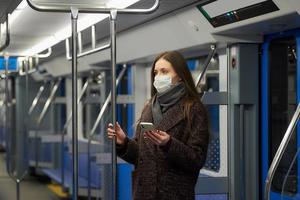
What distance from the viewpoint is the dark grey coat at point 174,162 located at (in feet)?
9.00

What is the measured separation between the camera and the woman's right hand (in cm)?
281

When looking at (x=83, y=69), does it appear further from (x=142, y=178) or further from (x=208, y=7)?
(x=142, y=178)

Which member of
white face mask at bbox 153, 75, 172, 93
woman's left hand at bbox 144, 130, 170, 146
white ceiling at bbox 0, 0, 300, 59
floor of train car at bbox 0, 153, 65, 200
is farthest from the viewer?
floor of train car at bbox 0, 153, 65, 200

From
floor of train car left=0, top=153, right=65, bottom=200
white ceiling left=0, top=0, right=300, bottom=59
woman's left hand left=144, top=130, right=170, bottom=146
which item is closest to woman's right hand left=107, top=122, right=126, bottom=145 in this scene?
woman's left hand left=144, top=130, right=170, bottom=146

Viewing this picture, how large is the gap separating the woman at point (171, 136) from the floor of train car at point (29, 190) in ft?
22.1

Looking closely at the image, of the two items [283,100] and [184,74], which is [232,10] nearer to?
[283,100]

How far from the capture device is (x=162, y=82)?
113 inches

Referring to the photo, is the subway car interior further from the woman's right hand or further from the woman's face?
the woman's face

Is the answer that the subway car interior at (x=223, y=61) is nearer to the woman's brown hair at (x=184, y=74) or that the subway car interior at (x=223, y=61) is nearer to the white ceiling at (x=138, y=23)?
the white ceiling at (x=138, y=23)

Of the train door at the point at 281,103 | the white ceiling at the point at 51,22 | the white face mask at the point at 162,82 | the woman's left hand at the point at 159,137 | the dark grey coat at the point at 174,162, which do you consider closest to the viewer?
the woman's left hand at the point at 159,137

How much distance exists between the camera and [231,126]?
4371mm

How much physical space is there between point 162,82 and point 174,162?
0.41m

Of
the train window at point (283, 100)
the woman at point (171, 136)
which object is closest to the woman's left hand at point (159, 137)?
the woman at point (171, 136)

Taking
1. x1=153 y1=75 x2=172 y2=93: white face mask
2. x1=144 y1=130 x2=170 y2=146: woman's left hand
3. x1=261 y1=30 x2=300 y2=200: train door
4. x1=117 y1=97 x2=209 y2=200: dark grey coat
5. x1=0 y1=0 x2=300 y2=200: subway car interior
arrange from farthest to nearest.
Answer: x1=261 y1=30 x2=300 y2=200: train door < x1=0 y1=0 x2=300 y2=200: subway car interior < x1=153 y1=75 x2=172 y2=93: white face mask < x1=117 y1=97 x2=209 y2=200: dark grey coat < x1=144 y1=130 x2=170 y2=146: woman's left hand
